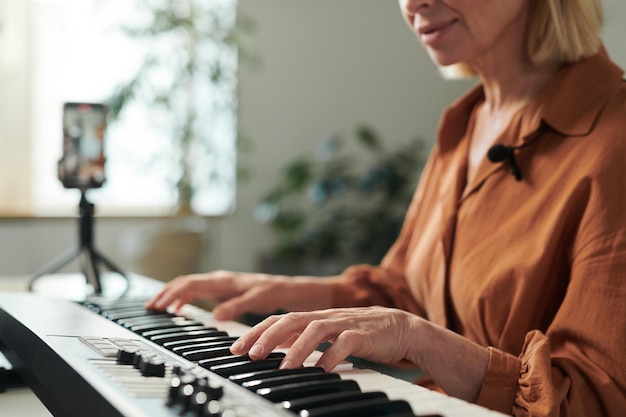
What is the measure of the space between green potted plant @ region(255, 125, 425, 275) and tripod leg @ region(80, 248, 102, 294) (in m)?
2.89

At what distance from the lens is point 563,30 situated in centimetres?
132

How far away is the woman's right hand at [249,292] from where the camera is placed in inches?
54.0

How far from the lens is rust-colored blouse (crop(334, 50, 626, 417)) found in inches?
39.9

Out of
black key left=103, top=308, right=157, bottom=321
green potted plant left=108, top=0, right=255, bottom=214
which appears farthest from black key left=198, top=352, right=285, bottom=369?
green potted plant left=108, top=0, right=255, bottom=214

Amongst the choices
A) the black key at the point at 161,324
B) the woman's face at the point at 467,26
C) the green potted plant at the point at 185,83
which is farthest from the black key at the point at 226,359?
the green potted plant at the point at 185,83

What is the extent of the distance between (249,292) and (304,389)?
0.75 m

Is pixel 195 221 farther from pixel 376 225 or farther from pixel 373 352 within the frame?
pixel 373 352

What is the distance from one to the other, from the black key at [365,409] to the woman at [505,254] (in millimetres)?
165

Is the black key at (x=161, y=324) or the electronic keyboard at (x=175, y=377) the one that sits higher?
the electronic keyboard at (x=175, y=377)

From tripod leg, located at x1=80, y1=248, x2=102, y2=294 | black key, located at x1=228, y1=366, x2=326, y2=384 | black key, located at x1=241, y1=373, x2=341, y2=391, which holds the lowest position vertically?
tripod leg, located at x1=80, y1=248, x2=102, y2=294

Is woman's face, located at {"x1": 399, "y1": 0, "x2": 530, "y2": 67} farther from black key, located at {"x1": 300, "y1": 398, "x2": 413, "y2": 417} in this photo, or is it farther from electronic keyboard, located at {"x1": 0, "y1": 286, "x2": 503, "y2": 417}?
black key, located at {"x1": 300, "y1": 398, "x2": 413, "y2": 417}

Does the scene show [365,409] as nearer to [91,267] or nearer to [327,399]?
[327,399]

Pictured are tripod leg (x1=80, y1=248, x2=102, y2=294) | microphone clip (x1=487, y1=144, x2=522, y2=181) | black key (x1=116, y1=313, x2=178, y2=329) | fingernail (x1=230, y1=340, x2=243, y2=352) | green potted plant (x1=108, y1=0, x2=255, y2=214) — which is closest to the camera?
fingernail (x1=230, y1=340, x2=243, y2=352)

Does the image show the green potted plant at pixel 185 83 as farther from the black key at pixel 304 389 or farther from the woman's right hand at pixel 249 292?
the black key at pixel 304 389
